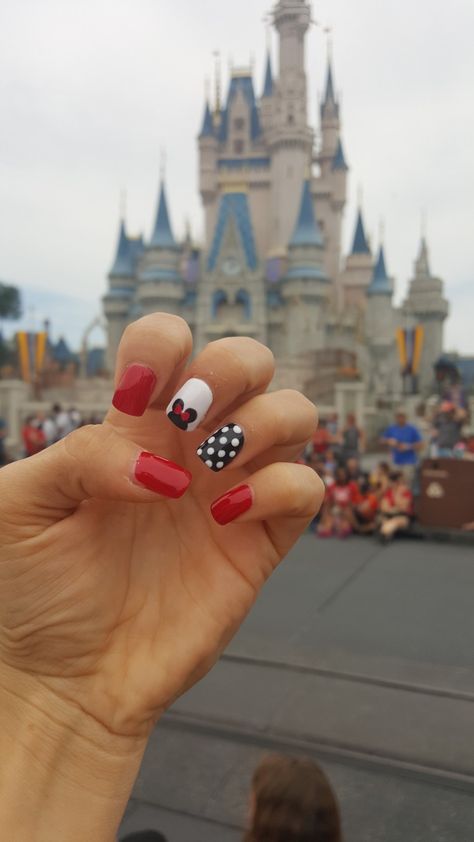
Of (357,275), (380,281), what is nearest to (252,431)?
(380,281)

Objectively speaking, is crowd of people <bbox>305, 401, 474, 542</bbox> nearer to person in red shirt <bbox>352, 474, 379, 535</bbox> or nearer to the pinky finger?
person in red shirt <bbox>352, 474, 379, 535</bbox>

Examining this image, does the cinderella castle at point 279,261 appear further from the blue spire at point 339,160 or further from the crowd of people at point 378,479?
the crowd of people at point 378,479

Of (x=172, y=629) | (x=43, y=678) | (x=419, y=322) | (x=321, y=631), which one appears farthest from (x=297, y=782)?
(x=419, y=322)

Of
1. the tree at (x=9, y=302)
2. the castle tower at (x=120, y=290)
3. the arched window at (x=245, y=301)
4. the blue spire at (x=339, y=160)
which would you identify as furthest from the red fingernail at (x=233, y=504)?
the blue spire at (x=339, y=160)

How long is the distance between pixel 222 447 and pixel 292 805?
800mm

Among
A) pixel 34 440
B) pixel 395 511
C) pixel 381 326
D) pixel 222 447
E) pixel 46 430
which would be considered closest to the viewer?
pixel 222 447

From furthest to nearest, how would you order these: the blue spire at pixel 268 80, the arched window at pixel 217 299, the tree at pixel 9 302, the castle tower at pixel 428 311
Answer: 1. the blue spire at pixel 268 80
2. the castle tower at pixel 428 311
3. the tree at pixel 9 302
4. the arched window at pixel 217 299

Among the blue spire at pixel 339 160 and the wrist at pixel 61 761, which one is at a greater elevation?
the blue spire at pixel 339 160

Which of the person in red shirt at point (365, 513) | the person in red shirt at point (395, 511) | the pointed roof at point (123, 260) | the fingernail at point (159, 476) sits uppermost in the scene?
the pointed roof at point (123, 260)

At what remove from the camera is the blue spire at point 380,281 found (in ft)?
133

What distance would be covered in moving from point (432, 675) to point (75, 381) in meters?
26.8

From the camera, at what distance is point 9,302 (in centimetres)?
4072

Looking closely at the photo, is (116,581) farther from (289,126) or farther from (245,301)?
(289,126)

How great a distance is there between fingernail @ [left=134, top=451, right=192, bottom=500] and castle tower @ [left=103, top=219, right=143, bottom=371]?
40.7 m
